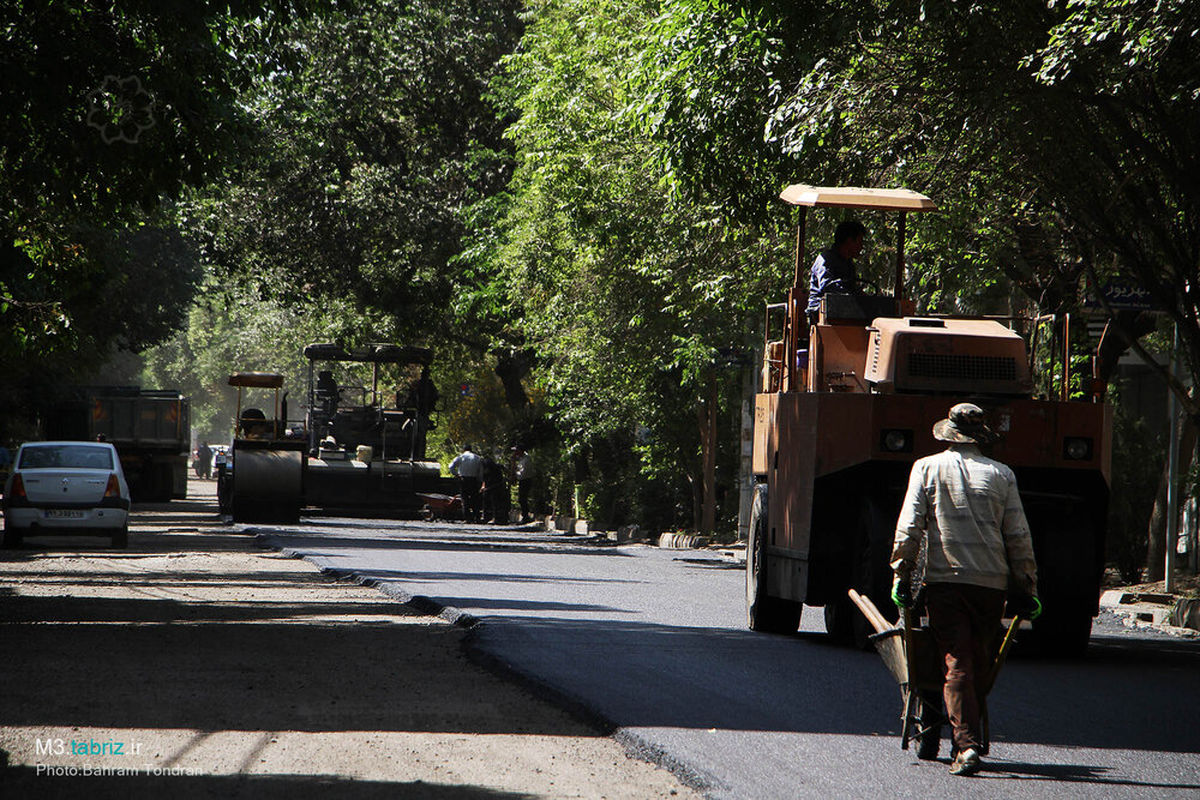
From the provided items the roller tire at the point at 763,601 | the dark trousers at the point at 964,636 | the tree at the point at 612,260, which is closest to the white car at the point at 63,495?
the tree at the point at 612,260

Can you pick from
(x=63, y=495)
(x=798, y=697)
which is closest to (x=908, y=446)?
(x=798, y=697)

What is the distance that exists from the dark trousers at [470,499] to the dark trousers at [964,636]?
3054 cm

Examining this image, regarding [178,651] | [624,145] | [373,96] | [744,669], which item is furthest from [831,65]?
[373,96]

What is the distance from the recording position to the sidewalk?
264 inches

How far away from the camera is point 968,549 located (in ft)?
24.3

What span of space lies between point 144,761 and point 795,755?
2951 millimetres

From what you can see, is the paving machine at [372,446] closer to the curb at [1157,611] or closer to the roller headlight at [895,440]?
the curb at [1157,611]

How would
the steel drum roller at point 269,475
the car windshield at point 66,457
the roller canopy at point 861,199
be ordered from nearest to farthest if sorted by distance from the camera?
the roller canopy at point 861,199, the car windshield at point 66,457, the steel drum roller at point 269,475

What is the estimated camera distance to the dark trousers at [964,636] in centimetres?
721

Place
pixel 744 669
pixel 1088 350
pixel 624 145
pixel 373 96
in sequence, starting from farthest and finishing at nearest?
pixel 373 96 < pixel 624 145 < pixel 1088 350 < pixel 744 669

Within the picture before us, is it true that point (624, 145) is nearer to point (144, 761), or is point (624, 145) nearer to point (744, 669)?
point (744, 669)

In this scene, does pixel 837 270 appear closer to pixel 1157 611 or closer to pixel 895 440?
pixel 895 440

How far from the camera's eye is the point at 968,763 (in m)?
7.02

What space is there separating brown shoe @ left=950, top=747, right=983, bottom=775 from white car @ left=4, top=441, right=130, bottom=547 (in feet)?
57.7
